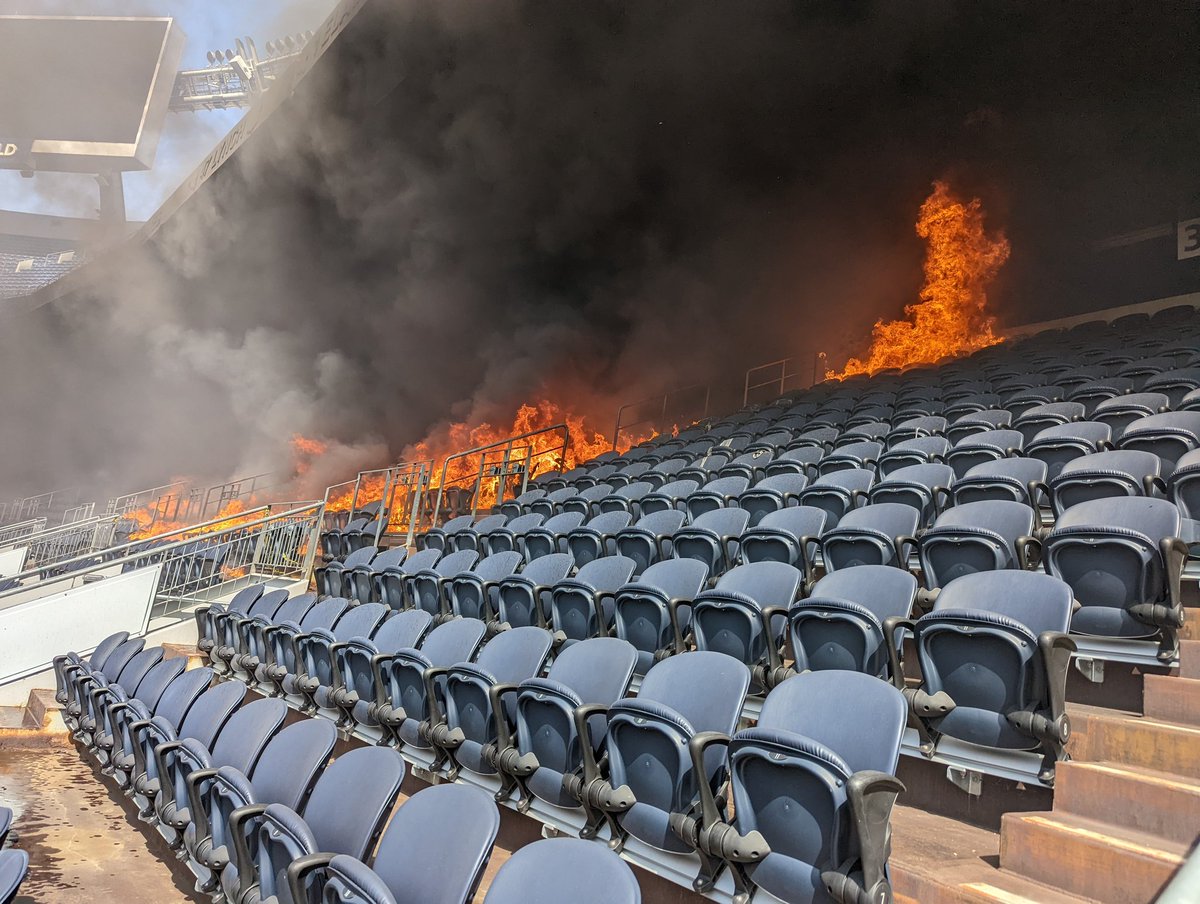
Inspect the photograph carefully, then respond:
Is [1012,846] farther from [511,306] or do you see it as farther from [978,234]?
[511,306]

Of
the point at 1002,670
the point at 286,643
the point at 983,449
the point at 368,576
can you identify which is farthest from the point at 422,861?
the point at 983,449

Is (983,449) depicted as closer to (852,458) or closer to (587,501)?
(852,458)

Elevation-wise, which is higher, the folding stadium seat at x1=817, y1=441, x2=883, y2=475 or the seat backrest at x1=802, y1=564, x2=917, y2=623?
the folding stadium seat at x1=817, y1=441, x2=883, y2=475

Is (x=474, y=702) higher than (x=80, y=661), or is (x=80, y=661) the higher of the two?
(x=474, y=702)

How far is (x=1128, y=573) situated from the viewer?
3.18 meters

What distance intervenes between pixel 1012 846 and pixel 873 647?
2.91 feet

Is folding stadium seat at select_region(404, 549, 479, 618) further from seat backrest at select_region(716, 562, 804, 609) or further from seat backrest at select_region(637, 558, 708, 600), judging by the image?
seat backrest at select_region(716, 562, 804, 609)

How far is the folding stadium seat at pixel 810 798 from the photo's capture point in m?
2.01

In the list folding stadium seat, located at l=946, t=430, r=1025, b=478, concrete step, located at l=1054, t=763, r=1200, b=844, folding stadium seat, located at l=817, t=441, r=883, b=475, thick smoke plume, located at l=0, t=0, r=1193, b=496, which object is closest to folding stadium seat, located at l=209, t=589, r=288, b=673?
folding stadium seat, located at l=817, t=441, r=883, b=475

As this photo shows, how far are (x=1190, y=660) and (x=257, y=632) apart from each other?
5.72 m

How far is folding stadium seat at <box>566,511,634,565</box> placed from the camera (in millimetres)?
5793

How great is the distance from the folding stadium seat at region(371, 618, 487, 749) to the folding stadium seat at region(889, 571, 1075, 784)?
2.22 m

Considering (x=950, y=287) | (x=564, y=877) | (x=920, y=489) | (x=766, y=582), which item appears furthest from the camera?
(x=950, y=287)

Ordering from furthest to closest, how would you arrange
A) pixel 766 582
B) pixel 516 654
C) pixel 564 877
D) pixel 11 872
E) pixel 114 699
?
pixel 114 699 → pixel 766 582 → pixel 516 654 → pixel 11 872 → pixel 564 877
